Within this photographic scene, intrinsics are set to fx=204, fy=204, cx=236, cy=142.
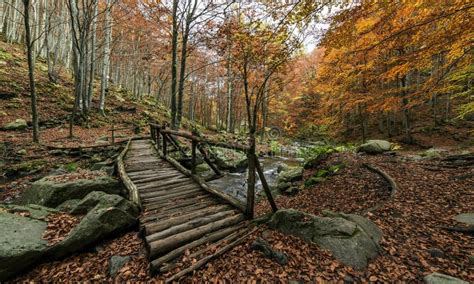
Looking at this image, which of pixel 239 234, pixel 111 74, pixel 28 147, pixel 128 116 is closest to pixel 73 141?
pixel 28 147

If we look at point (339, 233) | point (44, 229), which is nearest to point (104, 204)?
point (44, 229)

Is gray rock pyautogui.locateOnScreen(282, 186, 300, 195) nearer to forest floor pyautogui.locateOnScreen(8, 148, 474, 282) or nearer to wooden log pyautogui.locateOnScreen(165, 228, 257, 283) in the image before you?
forest floor pyautogui.locateOnScreen(8, 148, 474, 282)

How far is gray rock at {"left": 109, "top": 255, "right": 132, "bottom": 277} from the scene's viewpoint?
2984 millimetres

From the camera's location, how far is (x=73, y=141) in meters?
10.3

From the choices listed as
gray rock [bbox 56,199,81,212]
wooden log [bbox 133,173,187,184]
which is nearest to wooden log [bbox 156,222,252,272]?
gray rock [bbox 56,199,81,212]

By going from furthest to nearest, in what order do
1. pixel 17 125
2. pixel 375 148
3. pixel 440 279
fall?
1. pixel 17 125
2. pixel 375 148
3. pixel 440 279

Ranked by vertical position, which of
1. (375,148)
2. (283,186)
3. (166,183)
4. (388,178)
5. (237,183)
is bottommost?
(237,183)

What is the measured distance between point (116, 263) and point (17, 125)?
506 inches

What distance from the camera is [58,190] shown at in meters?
4.73

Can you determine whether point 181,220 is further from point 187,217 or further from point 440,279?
point 440,279

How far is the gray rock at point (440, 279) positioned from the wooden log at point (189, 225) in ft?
9.98

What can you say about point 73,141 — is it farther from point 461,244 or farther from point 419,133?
point 419,133

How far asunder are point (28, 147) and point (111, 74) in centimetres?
3615

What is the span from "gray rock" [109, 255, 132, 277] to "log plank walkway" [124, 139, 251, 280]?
0.38 meters
